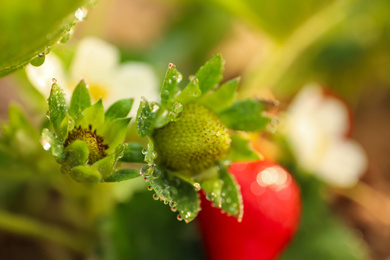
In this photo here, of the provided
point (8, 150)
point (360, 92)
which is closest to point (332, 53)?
point (360, 92)

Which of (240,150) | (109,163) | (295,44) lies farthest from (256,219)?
(295,44)

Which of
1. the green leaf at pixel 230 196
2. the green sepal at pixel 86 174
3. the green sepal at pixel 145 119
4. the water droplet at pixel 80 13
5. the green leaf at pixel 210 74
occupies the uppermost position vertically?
the water droplet at pixel 80 13

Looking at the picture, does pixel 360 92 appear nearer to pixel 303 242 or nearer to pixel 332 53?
pixel 332 53

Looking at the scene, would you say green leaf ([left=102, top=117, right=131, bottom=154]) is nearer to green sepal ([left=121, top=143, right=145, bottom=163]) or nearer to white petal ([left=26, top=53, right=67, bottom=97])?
green sepal ([left=121, top=143, right=145, bottom=163])

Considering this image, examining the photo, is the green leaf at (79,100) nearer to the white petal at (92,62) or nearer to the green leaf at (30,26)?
the green leaf at (30,26)

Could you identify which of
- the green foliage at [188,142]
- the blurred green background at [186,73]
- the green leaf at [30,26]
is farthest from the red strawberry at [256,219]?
the green leaf at [30,26]

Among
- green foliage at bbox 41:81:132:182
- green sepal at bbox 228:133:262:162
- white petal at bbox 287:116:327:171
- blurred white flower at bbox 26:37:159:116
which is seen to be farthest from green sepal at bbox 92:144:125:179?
white petal at bbox 287:116:327:171

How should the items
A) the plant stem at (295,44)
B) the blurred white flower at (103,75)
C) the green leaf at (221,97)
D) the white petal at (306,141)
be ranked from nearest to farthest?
the green leaf at (221,97) → the blurred white flower at (103,75) → the white petal at (306,141) → the plant stem at (295,44)
